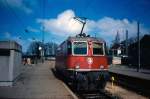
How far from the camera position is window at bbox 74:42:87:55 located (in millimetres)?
18359

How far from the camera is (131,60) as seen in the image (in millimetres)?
73000

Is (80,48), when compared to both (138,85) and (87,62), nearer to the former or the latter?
(87,62)

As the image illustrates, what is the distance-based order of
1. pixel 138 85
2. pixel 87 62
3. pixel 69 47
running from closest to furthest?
1. pixel 87 62
2. pixel 69 47
3. pixel 138 85

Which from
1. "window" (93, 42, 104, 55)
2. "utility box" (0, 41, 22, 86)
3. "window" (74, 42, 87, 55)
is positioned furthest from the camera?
"utility box" (0, 41, 22, 86)

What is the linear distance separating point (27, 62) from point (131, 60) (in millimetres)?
25300

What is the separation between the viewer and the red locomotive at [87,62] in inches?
683

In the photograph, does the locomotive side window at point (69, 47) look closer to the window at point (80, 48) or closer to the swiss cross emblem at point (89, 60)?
the window at point (80, 48)

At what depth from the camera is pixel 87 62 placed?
1795 cm

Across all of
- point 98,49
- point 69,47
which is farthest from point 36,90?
point 98,49

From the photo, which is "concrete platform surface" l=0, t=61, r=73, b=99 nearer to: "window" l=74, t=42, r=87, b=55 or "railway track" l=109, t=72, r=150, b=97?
"window" l=74, t=42, r=87, b=55

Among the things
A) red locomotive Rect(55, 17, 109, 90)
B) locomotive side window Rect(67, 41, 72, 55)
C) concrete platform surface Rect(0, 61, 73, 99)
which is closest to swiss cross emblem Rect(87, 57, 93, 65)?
red locomotive Rect(55, 17, 109, 90)

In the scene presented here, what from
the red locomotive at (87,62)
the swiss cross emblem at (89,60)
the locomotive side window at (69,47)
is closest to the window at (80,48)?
the red locomotive at (87,62)

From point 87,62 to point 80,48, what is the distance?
1123mm

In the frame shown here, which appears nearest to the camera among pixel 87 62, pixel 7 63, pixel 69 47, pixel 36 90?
pixel 36 90
